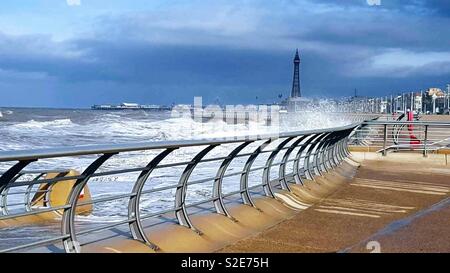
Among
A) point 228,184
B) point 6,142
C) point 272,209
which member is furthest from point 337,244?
point 6,142

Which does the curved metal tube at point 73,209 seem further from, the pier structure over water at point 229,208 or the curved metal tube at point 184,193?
the curved metal tube at point 184,193

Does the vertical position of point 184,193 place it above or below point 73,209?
below

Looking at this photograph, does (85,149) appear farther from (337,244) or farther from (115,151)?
(337,244)

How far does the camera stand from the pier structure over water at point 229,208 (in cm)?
535

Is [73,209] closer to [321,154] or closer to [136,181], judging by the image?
[136,181]

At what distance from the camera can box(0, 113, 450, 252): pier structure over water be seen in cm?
535

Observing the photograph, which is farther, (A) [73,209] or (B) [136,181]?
(B) [136,181]

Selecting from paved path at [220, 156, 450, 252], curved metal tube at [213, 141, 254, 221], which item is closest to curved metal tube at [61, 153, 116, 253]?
paved path at [220, 156, 450, 252]

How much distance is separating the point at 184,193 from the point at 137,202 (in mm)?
927

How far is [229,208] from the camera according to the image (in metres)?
8.42
